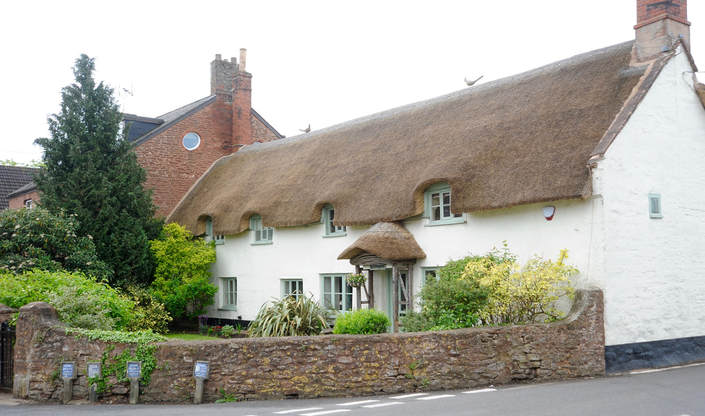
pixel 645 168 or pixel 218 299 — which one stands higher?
pixel 645 168

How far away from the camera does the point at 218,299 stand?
24.5 meters

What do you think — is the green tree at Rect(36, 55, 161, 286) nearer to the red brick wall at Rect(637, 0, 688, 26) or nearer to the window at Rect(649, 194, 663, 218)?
the window at Rect(649, 194, 663, 218)

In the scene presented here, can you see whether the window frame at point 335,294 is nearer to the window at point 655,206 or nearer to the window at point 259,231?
the window at point 259,231

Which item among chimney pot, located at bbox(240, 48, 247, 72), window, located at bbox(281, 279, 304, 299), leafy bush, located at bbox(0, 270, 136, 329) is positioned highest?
chimney pot, located at bbox(240, 48, 247, 72)

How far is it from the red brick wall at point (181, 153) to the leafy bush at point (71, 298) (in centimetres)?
1118

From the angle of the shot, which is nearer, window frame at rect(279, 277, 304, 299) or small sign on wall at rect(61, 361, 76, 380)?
small sign on wall at rect(61, 361, 76, 380)

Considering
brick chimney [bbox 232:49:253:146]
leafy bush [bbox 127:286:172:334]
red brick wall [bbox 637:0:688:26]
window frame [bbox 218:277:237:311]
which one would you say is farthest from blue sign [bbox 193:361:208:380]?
brick chimney [bbox 232:49:253:146]

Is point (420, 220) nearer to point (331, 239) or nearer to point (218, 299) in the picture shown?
point (331, 239)

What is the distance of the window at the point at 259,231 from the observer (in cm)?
2236

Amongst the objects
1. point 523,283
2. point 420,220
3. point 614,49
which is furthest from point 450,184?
point 614,49

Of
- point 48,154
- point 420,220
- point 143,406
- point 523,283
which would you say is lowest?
point 143,406

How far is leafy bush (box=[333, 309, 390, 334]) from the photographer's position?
47.2ft

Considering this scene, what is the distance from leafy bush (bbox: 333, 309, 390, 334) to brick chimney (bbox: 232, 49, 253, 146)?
1642 centimetres

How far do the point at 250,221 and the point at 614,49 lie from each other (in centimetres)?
1341
